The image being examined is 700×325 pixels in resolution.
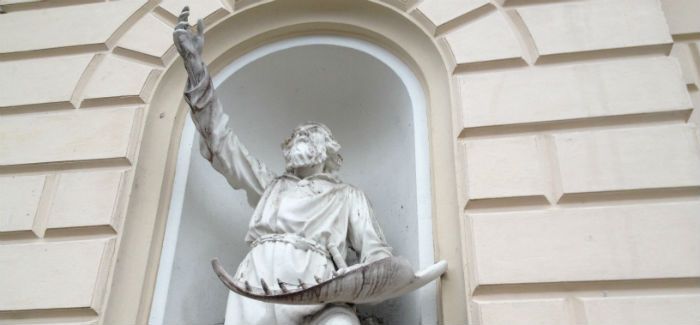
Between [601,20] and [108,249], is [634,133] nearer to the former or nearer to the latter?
[601,20]

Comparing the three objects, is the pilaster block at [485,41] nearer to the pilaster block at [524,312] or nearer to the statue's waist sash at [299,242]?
the statue's waist sash at [299,242]

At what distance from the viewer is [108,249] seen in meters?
3.39

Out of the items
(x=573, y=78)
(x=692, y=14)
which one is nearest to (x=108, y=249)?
(x=573, y=78)

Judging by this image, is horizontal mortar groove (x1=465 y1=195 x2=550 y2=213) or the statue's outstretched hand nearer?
horizontal mortar groove (x1=465 y1=195 x2=550 y2=213)

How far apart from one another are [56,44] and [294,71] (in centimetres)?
134

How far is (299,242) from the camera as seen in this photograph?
3299 mm

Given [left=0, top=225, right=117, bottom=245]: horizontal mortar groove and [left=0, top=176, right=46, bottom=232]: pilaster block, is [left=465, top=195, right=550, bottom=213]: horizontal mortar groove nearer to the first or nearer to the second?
[left=0, top=225, right=117, bottom=245]: horizontal mortar groove

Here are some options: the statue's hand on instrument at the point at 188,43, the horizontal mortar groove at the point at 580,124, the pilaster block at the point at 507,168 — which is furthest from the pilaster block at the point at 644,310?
the statue's hand on instrument at the point at 188,43

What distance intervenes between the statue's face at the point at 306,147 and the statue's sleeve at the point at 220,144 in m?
0.17

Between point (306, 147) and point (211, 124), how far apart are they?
0.49 metres

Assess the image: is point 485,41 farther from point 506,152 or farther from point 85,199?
point 85,199

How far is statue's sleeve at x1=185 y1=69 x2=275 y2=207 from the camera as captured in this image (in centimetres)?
346

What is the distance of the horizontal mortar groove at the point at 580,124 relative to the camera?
11.0 ft

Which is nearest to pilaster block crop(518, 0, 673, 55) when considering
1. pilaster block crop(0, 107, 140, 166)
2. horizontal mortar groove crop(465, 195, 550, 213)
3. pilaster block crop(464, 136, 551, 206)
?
pilaster block crop(464, 136, 551, 206)
